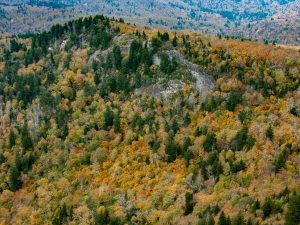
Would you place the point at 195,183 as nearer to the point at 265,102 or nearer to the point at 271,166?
the point at 271,166

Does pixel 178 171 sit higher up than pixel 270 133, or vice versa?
pixel 270 133

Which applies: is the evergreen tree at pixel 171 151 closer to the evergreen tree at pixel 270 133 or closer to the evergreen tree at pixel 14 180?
the evergreen tree at pixel 270 133

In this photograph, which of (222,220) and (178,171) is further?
(178,171)

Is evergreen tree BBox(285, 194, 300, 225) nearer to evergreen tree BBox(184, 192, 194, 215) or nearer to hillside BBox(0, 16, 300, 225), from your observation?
hillside BBox(0, 16, 300, 225)

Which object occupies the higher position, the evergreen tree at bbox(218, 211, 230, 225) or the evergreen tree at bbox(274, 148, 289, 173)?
the evergreen tree at bbox(274, 148, 289, 173)

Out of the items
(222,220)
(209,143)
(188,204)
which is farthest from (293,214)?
(209,143)

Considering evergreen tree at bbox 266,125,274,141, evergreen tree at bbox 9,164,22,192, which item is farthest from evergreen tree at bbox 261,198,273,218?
evergreen tree at bbox 9,164,22,192

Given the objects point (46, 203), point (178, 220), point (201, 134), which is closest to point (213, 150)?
point (201, 134)

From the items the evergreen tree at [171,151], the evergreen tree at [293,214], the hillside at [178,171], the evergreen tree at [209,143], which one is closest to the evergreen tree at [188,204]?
the hillside at [178,171]

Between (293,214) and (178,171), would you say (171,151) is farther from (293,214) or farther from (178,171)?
(293,214)

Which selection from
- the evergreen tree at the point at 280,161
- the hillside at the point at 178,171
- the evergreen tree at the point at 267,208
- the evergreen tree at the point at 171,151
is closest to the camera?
the evergreen tree at the point at 267,208

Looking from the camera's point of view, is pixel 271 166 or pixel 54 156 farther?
pixel 54 156
